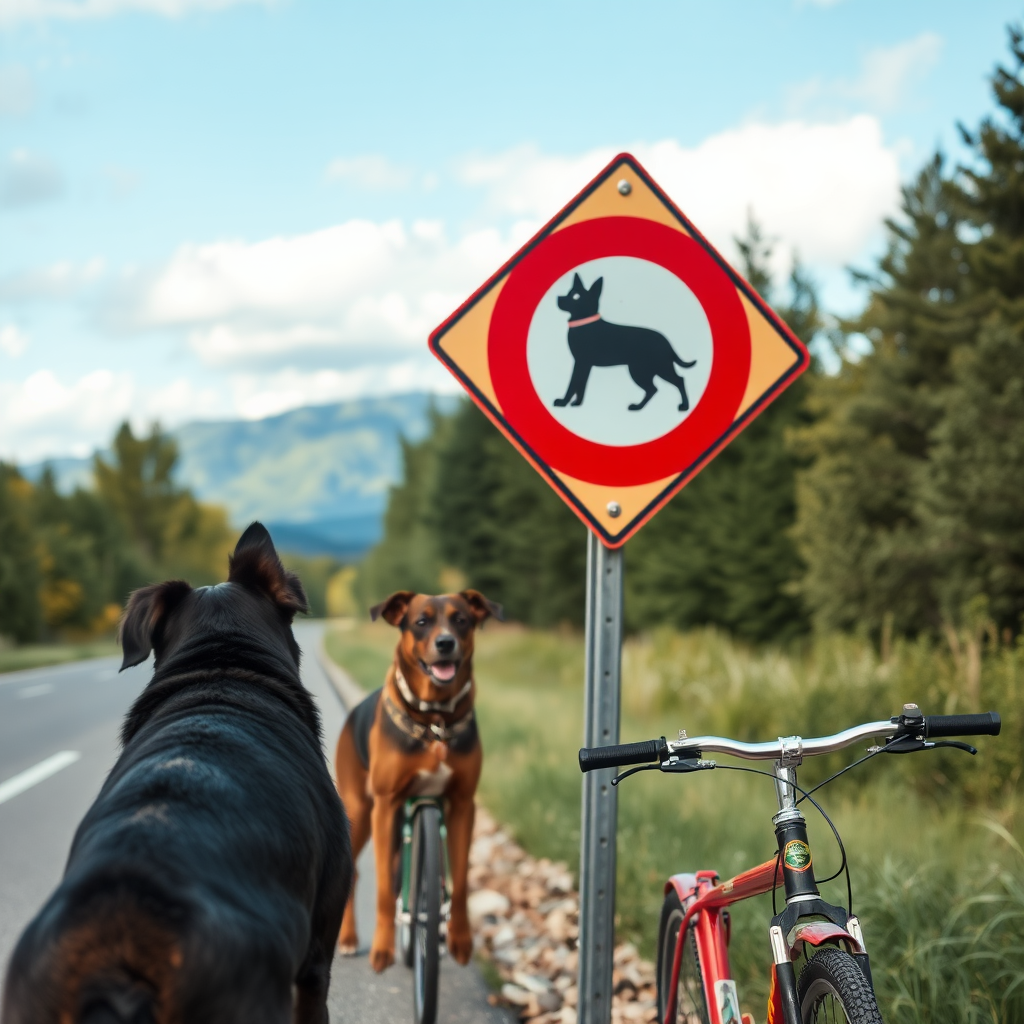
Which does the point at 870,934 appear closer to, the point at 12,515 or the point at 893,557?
the point at 893,557

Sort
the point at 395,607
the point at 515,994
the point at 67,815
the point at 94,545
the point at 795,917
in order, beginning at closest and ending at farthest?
the point at 795,917 → the point at 515,994 → the point at 395,607 → the point at 67,815 → the point at 94,545

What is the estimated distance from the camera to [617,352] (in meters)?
2.84

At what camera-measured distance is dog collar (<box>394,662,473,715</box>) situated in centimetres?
414

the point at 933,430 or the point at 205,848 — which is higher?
the point at 933,430

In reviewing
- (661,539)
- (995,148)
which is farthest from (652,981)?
(661,539)

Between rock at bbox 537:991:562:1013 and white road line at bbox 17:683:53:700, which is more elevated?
rock at bbox 537:991:562:1013

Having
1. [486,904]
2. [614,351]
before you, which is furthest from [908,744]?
[486,904]

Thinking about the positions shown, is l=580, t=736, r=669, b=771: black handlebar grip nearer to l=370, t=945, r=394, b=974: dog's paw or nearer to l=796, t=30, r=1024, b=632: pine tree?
l=370, t=945, r=394, b=974: dog's paw

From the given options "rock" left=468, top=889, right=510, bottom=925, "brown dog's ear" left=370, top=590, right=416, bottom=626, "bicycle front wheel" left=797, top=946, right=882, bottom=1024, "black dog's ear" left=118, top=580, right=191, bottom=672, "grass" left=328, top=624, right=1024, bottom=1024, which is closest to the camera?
"bicycle front wheel" left=797, top=946, right=882, bottom=1024

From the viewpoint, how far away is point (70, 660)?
31703mm

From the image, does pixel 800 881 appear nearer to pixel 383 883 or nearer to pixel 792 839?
pixel 792 839

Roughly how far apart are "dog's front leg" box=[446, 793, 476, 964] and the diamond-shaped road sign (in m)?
1.79

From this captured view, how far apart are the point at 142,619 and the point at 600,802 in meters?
1.29

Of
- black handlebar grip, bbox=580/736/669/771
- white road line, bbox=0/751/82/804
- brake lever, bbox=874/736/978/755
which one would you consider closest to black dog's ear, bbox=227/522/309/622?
black handlebar grip, bbox=580/736/669/771
